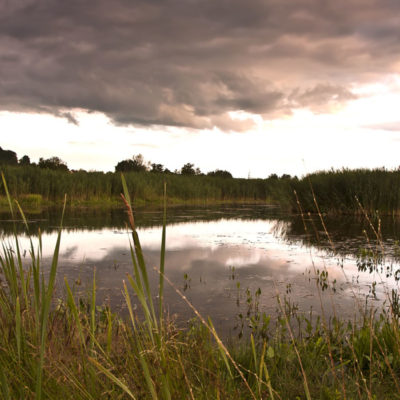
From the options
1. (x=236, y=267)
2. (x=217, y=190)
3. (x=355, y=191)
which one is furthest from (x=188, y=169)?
(x=236, y=267)

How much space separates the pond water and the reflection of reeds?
1.30 feet

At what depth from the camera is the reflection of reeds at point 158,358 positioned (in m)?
1.51

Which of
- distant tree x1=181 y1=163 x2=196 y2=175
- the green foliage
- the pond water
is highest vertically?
distant tree x1=181 y1=163 x2=196 y2=175

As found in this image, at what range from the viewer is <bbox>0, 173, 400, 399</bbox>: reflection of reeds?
59.6 inches

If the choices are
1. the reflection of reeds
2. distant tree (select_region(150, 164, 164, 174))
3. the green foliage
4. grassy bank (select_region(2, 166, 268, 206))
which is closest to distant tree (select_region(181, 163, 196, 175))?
distant tree (select_region(150, 164, 164, 174))

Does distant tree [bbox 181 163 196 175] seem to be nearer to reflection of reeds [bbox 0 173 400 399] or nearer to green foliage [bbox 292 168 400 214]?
green foliage [bbox 292 168 400 214]

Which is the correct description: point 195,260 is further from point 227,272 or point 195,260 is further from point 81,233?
point 81,233

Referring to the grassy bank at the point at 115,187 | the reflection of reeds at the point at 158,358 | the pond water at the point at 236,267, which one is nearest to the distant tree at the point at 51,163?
the grassy bank at the point at 115,187

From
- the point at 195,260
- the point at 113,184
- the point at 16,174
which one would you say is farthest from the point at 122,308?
the point at 113,184

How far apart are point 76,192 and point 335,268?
56.6 feet

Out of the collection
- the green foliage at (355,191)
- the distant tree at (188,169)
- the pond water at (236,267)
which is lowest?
the pond water at (236,267)

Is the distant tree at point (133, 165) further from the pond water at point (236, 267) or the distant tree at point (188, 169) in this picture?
the pond water at point (236, 267)

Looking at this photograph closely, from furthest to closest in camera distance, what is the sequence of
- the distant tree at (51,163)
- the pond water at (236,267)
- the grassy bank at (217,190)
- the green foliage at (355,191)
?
the distant tree at (51,163), the grassy bank at (217,190), the green foliage at (355,191), the pond water at (236,267)

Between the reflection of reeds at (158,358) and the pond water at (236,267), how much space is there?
396 mm
